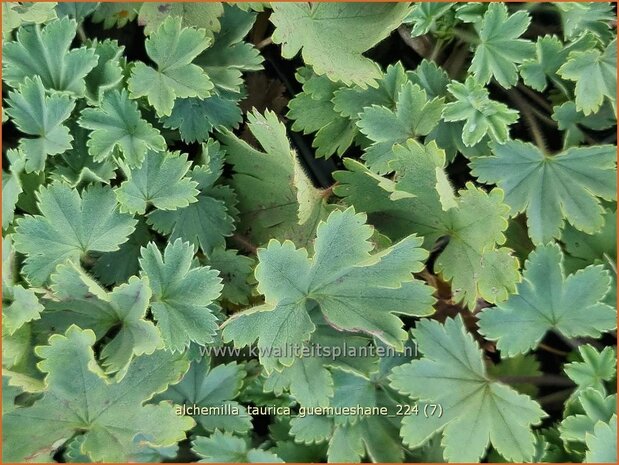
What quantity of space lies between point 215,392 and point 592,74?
3.34 ft

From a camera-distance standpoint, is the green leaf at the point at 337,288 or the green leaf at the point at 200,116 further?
the green leaf at the point at 200,116

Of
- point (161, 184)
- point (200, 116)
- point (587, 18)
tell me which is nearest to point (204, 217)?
point (161, 184)

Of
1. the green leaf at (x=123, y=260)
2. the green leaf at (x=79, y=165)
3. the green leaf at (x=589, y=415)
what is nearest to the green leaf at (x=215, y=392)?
the green leaf at (x=123, y=260)

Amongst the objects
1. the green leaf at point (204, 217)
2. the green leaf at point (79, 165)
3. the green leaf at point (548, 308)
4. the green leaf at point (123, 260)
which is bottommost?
the green leaf at point (548, 308)

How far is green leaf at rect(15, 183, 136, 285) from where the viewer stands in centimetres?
129

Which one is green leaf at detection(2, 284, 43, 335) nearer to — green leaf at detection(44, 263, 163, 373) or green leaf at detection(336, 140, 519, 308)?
green leaf at detection(44, 263, 163, 373)

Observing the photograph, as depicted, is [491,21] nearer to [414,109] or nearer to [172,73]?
[414,109]

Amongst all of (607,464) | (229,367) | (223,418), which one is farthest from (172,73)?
(607,464)

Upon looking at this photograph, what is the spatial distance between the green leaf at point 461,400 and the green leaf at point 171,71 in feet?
2.23

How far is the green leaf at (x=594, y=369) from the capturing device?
4.27 feet

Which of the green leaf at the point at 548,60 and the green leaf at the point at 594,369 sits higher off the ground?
the green leaf at the point at 548,60

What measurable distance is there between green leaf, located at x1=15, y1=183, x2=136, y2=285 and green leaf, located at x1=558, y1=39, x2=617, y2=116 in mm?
945

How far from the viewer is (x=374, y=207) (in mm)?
1378

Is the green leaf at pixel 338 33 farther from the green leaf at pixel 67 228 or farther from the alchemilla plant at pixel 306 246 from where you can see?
the green leaf at pixel 67 228
